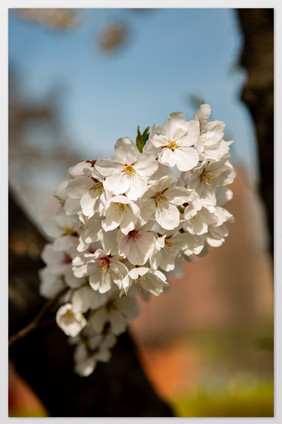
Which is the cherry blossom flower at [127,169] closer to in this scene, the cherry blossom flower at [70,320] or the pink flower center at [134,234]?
the pink flower center at [134,234]

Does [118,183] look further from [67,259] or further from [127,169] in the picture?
[67,259]

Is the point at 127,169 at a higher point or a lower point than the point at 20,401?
higher

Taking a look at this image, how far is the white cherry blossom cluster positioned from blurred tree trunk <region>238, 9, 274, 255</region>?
545 millimetres

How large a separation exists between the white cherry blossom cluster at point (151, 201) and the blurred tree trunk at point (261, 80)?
0.55 m

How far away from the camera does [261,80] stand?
1.10 metres

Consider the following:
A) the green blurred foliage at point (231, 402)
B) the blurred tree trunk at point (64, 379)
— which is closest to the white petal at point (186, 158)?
the blurred tree trunk at point (64, 379)

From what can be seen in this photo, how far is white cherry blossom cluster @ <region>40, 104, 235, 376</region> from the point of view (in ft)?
1.79

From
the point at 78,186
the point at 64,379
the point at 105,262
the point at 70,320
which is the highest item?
the point at 78,186

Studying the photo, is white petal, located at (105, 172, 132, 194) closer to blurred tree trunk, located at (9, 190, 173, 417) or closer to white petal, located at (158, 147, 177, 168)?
white petal, located at (158, 147, 177, 168)

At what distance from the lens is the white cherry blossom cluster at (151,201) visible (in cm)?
54

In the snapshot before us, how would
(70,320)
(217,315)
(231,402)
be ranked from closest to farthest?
1. (70,320)
2. (231,402)
3. (217,315)

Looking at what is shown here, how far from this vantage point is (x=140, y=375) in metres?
1.01

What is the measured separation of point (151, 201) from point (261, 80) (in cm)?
69

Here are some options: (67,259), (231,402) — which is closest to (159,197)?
(67,259)
